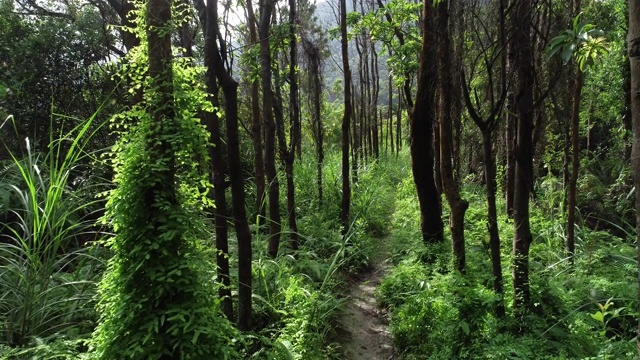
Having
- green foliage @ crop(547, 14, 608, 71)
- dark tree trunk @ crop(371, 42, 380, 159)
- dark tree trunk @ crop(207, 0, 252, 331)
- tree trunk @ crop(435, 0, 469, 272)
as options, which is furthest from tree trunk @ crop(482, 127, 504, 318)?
dark tree trunk @ crop(371, 42, 380, 159)

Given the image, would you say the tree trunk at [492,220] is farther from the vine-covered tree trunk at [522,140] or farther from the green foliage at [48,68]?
the green foliage at [48,68]

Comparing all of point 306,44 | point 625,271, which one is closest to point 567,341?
point 625,271

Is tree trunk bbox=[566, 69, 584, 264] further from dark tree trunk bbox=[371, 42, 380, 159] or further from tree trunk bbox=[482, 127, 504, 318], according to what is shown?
dark tree trunk bbox=[371, 42, 380, 159]

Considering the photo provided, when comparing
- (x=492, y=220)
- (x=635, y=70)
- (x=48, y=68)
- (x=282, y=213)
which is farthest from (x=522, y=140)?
(x=48, y=68)

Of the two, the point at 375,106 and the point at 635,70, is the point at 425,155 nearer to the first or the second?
the point at 635,70

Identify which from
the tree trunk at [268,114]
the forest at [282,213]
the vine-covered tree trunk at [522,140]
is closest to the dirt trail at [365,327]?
the forest at [282,213]

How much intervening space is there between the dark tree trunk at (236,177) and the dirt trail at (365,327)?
4.73 feet

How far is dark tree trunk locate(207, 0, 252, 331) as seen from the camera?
3.31 metres

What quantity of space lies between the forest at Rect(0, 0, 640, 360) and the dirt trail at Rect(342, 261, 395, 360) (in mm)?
32

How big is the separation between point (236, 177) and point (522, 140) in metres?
2.73

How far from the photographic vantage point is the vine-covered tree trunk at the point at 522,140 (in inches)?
141

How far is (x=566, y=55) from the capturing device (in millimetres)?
1959

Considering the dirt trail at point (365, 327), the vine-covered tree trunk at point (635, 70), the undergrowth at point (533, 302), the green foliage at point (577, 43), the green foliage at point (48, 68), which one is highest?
the green foliage at point (48, 68)

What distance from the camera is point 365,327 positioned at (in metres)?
4.95
